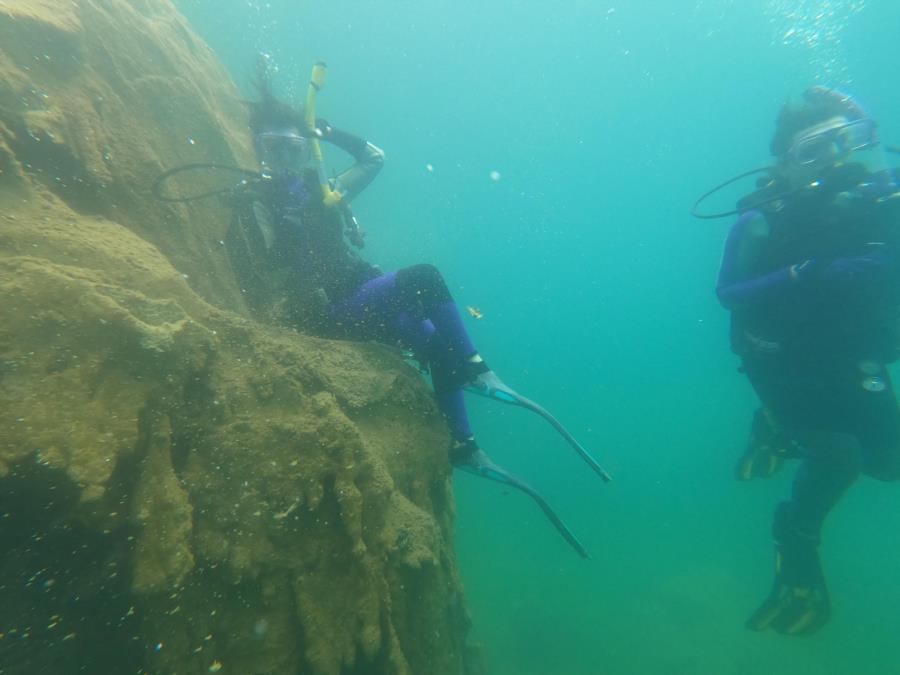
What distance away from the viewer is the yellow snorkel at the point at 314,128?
4.63 m

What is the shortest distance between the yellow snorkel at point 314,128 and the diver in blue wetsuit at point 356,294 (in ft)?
0.06

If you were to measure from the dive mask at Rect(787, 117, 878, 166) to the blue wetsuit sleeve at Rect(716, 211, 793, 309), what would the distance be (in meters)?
0.72

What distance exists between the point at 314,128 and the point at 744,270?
4972mm

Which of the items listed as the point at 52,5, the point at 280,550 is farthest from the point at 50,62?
the point at 280,550

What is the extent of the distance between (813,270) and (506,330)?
3244 inches

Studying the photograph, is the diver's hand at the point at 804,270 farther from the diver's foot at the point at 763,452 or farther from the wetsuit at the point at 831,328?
the diver's foot at the point at 763,452

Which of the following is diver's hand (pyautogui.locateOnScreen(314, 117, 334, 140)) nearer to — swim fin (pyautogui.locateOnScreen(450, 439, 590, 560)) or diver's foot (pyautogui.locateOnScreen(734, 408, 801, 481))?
swim fin (pyautogui.locateOnScreen(450, 439, 590, 560))

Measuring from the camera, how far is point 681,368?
88812mm

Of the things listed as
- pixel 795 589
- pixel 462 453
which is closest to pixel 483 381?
pixel 462 453

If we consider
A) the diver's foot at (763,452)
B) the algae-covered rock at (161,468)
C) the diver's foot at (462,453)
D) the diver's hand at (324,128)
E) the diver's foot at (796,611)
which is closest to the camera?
the algae-covered rock at (161,468)

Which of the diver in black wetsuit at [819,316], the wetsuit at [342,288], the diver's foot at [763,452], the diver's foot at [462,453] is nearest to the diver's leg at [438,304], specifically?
the wetsuit at [342,288]

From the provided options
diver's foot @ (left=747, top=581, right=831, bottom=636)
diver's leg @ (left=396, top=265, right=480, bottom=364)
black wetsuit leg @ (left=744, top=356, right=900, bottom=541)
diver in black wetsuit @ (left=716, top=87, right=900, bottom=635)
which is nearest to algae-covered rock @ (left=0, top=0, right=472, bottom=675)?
diver's leg @ (left=396, top=265, right=480, bottom=364)

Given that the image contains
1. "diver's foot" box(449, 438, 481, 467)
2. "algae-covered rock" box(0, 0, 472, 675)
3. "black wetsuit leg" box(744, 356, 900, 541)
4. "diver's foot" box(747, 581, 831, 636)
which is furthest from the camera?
"diver's foot" box(449, 438, 481, 467)

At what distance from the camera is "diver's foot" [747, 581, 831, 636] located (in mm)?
4109
